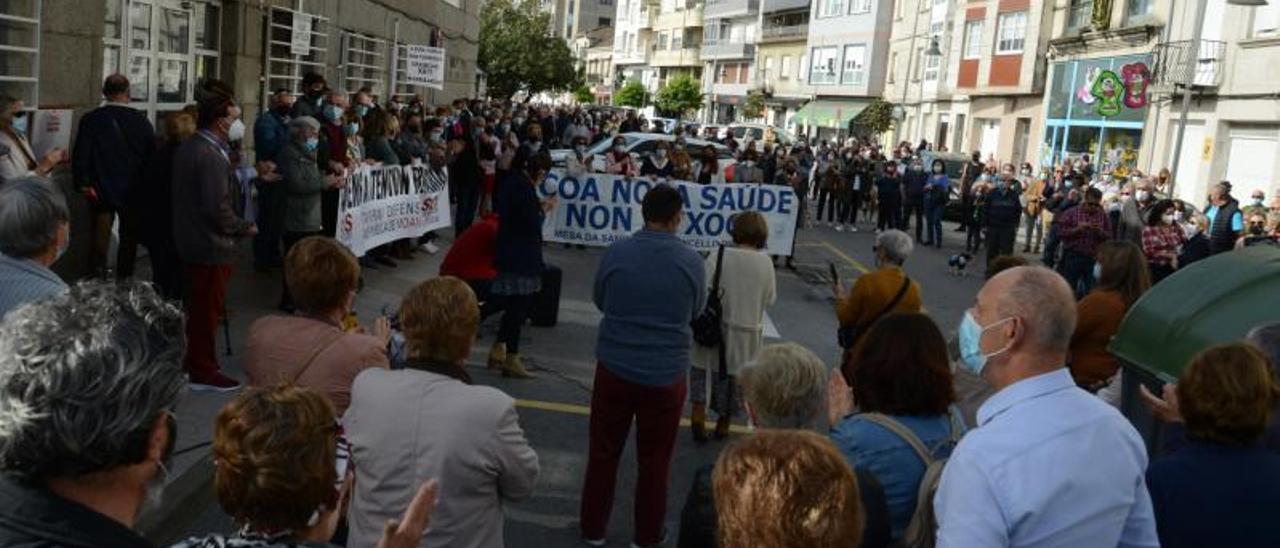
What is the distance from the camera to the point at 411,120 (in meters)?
14.8

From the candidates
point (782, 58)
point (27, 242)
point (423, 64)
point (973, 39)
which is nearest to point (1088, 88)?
point (973, 39)

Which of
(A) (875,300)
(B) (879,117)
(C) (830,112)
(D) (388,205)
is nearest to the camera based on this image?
(A) (875,300)

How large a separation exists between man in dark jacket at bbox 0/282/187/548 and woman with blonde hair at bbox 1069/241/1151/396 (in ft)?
17.7

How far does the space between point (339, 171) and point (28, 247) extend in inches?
259

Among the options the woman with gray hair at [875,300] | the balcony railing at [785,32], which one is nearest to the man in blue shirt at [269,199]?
the woman with gray hair at [875,300]

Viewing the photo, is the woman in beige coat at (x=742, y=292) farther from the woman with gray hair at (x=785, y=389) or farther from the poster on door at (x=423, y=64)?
the poster on door at (x=423, y=64)

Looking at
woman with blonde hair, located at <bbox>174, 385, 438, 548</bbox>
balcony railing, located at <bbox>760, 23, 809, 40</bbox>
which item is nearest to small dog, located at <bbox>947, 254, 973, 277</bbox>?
woman with blonde hair, located at <bbox>174, 385, 438, 548</bbox>

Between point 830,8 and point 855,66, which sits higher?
point 830,8

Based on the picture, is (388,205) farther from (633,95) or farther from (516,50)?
(633,95)

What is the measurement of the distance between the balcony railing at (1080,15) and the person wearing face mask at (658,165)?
21.3m

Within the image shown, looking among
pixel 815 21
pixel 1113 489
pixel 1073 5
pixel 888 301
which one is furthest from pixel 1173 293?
pixel 815 21

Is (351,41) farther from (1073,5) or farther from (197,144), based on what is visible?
(1073,5)

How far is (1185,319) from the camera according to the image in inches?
237

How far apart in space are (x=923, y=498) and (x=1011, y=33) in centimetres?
3885
